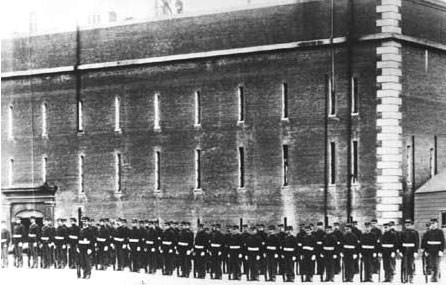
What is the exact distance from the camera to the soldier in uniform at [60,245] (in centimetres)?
2525

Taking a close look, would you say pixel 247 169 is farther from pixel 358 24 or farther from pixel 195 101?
pixel 358 24

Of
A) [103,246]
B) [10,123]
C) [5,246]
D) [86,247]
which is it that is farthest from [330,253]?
[10,123]

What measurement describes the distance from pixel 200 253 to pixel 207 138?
777 centimetres

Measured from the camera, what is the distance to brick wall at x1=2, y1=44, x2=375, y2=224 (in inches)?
1118

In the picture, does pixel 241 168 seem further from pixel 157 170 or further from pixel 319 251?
pixel 319 251

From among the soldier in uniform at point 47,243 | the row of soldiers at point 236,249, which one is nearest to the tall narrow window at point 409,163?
the row of soldiers at point 236,249

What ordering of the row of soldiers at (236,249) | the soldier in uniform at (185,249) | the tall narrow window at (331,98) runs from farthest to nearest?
1. the tall narrow window at (331,98)
2. the soldier in uniform at (185,249)
3. the row of soldiers at (236,249)

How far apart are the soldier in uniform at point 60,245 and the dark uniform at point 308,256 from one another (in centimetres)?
631

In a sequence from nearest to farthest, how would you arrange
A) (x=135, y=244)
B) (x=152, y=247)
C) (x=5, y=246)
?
(x=152, y=247) < (x=135, y=244) < (x=5, y=246)

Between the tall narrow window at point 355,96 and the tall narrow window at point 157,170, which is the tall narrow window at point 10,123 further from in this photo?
the tall narrow window at point 355,96

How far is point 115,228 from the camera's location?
2508 centimetres

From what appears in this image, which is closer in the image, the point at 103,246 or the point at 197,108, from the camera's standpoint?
the point at 103,246

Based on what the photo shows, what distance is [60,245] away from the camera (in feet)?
83.3

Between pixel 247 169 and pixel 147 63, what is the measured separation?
4706 mm
